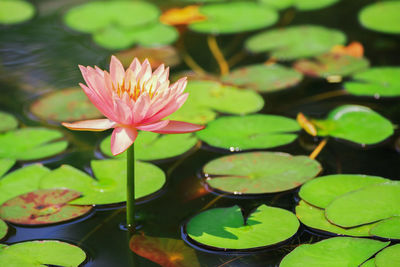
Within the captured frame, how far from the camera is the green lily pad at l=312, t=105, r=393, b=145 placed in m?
2.00

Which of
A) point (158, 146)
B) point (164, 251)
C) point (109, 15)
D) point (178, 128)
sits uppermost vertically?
point (109, 15)

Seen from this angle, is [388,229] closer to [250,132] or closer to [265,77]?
[250,132]

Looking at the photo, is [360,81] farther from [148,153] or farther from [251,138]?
[148,153]

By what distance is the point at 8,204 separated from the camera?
170 centimetres

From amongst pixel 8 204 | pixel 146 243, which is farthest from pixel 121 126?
pixel 8 204

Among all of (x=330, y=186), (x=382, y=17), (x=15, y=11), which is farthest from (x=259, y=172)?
(x=15, y=11)

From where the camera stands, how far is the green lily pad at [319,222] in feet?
4.95

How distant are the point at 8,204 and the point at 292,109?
3.84 feet

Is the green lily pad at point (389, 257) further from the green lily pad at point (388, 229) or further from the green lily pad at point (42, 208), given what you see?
the green lily pad at point (42, 208)

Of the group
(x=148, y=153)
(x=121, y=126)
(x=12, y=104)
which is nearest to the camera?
(x=121, y=126)

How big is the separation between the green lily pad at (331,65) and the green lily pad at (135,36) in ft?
2.53

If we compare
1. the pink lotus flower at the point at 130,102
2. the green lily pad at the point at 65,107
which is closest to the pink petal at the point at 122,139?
the pink lotus flower at the point at 130,102

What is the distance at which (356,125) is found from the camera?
2.07m

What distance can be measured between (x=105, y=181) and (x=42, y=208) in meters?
0.22
